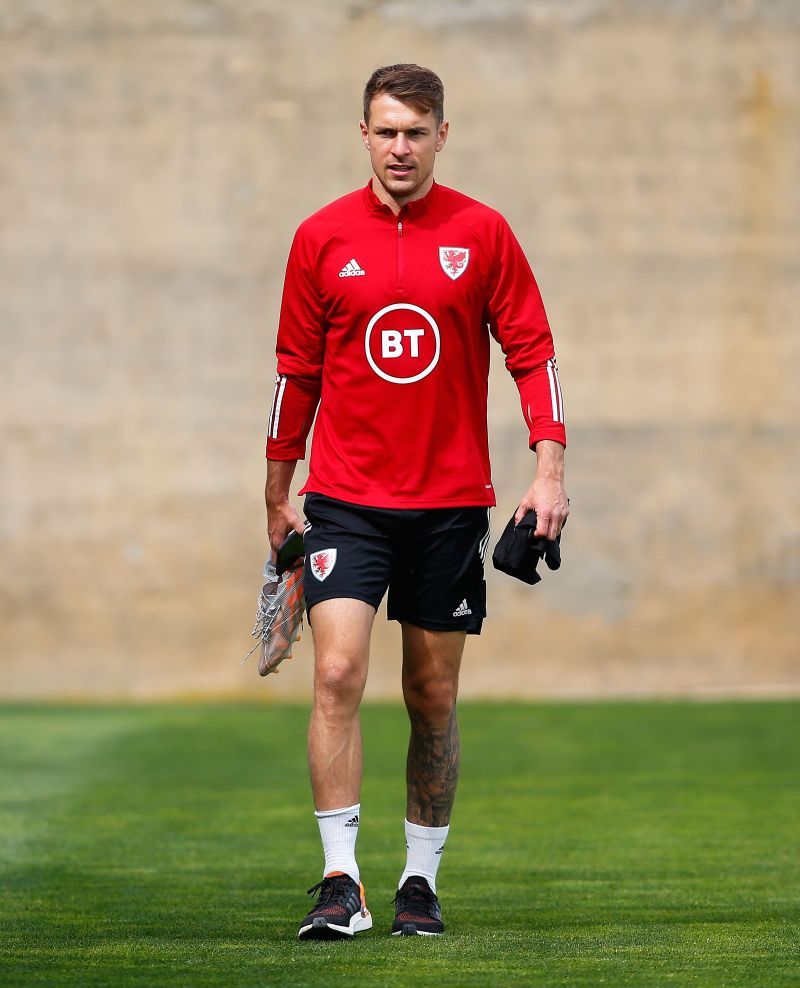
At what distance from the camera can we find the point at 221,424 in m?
11.5

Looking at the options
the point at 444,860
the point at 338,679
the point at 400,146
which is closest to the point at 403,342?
the point at 400,146

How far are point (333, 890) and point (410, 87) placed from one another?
1659 millimetres

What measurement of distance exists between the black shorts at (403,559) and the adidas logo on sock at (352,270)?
18.7 inches

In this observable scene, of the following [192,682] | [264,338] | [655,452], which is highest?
[264,338]

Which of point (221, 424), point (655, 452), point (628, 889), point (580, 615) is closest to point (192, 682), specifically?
point (221, 424)

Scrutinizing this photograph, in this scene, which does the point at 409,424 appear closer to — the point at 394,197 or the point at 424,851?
the point at 394,197

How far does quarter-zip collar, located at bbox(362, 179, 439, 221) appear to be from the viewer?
11.8 ft

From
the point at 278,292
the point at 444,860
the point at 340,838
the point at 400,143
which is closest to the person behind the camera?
the point at 340,838

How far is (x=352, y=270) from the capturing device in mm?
3533

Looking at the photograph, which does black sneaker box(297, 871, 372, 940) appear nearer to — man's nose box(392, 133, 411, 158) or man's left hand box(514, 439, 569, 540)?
man's left hand box(514, 439, 569, 540)

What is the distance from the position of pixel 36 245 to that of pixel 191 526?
7.32 ft

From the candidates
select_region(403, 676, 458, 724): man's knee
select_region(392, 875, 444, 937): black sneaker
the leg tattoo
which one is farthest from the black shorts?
select_region(392, 875, 444, 937): black sneaker

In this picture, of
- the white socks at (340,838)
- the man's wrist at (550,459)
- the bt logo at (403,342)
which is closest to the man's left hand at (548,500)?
the man's wrist at (550,459)

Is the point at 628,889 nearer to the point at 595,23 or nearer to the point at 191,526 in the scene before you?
the point at 191,526
